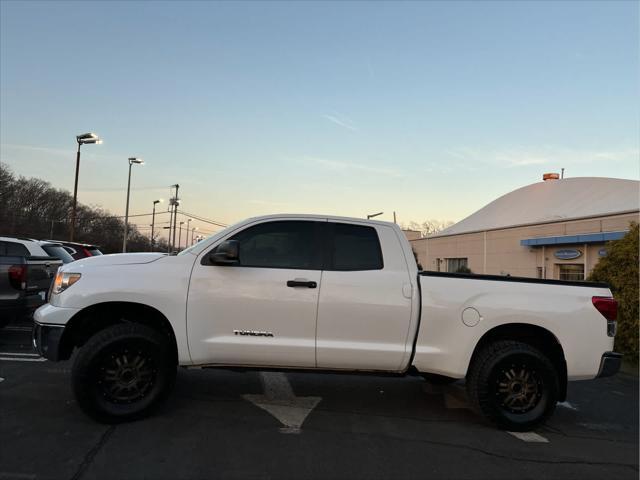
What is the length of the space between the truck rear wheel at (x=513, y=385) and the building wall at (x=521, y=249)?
1781 cm

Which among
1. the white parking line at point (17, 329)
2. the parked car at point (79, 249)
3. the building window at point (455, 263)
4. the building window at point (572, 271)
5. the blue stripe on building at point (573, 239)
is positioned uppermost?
the blue stripe on building at point (573, 239)

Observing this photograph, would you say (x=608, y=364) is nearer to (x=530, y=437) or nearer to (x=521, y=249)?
(x=530, y=437)

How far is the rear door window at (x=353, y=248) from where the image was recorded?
450 cm

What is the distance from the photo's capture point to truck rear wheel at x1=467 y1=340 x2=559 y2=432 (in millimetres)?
4406

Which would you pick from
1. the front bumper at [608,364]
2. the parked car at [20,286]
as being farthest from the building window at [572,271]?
the parked car at [20,286]

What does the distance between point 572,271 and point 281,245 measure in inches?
908

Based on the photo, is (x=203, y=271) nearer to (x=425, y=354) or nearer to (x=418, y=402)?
(x=425, y=354)

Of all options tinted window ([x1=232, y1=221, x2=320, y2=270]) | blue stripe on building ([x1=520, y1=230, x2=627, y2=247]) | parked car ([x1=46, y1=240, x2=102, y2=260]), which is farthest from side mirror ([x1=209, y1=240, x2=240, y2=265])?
blue stripe on building ([x1=520, y1=230, x2=627, y2=247])

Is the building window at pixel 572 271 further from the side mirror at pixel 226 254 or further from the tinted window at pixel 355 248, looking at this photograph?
the side mirror at pixel 226 254

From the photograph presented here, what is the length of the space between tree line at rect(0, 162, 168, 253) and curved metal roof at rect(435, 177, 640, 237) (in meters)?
52.6

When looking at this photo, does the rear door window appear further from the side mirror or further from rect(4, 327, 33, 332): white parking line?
rect(4, 327, 33, 332): white parking line

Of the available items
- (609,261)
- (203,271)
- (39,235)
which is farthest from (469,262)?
(39,235)

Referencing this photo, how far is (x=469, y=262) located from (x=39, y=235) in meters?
65.8

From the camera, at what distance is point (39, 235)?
71188mm
